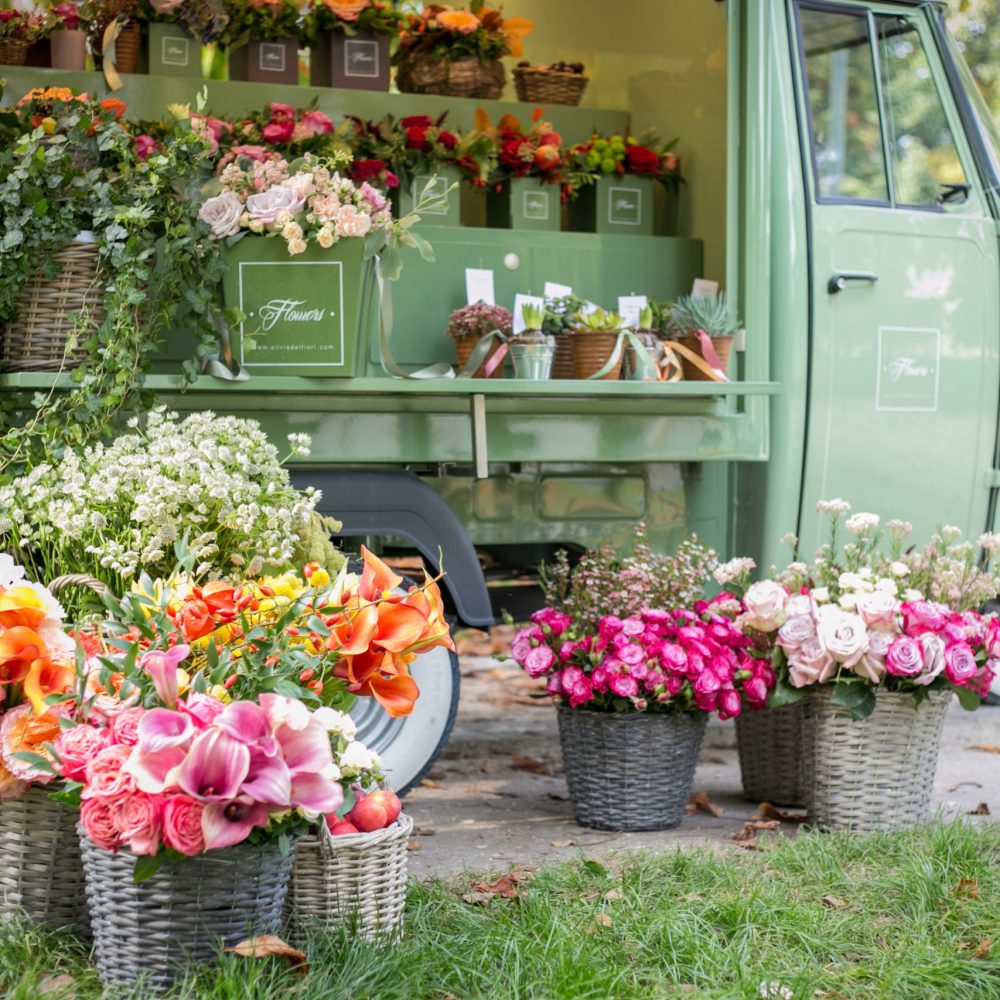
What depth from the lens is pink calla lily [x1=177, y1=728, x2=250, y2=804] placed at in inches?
85.0

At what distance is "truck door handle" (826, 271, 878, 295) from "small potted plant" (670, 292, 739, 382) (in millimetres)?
308

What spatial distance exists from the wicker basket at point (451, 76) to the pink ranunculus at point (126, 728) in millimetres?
3020

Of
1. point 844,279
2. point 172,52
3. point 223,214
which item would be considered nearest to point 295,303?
point 223,214

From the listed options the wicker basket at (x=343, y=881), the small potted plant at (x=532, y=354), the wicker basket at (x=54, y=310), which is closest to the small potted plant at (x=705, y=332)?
the small potted plant at (x=532, y=354)

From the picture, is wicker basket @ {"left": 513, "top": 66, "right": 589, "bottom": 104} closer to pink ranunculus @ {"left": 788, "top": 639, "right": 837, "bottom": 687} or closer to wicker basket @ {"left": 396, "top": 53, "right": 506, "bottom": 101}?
wicker basket @ {"left": 396, "top": 53, "right": 506, "bottom": 101}

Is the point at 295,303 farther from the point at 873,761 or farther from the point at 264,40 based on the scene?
the point at 873,761

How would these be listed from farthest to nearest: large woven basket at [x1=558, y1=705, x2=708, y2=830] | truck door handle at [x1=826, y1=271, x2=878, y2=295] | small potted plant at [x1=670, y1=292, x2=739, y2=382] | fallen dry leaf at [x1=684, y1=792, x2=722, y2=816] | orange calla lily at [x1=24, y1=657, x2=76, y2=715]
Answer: truck door handle at [x1=826, y1=271, x2=878, y2=295] < small potted plant at [x1=670, y1=292, x2=739, y2=382] < fallen dry leaf at [x1=684, y1=792, x2=722, y2=816] < large woven basket at [x1=558, y1=705, x2=708, y2=830] < orange calla lily at [x1=24, y1=657, x2=76, y2=715]

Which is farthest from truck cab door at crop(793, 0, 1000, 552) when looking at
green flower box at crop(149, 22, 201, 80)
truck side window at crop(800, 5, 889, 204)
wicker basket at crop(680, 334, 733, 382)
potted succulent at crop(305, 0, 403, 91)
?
green flower box at crop(149, 22, 201, 80)

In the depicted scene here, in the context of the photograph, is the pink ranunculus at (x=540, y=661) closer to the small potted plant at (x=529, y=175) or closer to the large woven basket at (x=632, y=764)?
the large woven basket at (x=632, y=764)

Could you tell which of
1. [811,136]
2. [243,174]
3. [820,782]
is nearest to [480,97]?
[811,136]

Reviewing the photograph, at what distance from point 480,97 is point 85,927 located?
314 cm

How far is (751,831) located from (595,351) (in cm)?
135

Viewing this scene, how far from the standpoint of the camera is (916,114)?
4531 millimetres

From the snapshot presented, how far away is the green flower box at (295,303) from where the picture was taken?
3562mm
